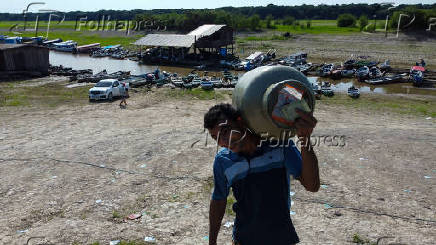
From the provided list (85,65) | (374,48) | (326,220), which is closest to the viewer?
(326,220)

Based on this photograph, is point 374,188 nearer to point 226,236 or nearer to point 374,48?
point 226,236

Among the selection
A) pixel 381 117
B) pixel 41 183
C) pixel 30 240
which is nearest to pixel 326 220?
pixel 30 240

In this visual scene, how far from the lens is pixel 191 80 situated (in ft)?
81.7

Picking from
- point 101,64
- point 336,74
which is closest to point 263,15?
point 101,64

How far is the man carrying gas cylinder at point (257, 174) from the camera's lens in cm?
257

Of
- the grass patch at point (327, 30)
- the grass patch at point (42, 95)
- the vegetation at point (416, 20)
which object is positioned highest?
the vegetation at point (416, 20)

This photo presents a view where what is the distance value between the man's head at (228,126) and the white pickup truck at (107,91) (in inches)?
706

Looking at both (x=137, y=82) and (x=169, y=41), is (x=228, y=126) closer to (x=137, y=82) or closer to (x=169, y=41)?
(x=137, y=82)

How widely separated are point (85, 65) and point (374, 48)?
36.7m

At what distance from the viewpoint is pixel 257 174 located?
258 cm

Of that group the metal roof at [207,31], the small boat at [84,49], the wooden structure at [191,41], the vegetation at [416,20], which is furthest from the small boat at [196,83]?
the vegetation at [416,20]

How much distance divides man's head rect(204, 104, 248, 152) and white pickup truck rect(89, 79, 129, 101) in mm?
17922

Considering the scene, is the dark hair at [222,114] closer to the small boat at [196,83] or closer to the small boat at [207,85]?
the small boat at [207,85]

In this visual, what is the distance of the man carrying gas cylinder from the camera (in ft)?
8.42
